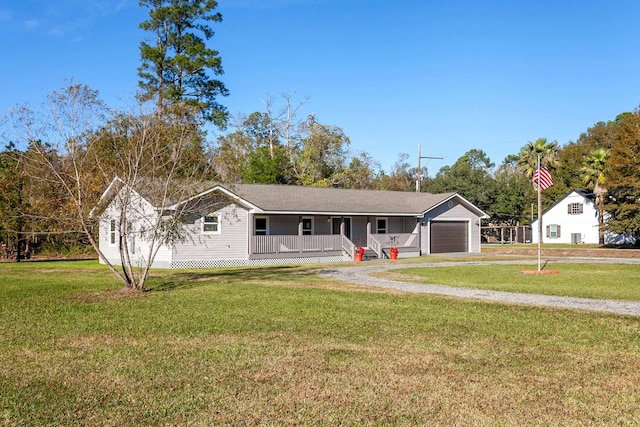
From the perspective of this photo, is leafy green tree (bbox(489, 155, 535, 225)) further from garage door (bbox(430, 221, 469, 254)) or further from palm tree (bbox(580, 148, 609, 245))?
garage door (bbox(430, 221, 469, 254))

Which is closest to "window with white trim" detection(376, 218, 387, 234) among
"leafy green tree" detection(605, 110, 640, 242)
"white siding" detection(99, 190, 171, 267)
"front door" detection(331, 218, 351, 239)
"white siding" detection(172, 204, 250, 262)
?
"front door" detection(331, 218, 351, 239)

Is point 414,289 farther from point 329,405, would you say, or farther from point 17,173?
point 17,173

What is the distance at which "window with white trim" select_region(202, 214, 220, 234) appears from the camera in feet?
79.8

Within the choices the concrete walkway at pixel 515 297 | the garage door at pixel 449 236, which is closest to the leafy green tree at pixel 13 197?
the concrete walkway at pixel 515 297

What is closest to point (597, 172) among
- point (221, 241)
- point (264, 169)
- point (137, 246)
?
point (264, 169)

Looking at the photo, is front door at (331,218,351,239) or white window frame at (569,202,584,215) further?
white window frame at (569,202,584,215)

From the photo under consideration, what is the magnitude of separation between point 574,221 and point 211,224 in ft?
127

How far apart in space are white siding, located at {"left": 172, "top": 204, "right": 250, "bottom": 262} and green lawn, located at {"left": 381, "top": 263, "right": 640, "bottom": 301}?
323 inches

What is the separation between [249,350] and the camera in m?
7.07

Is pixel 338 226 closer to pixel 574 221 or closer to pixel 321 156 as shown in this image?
pixel 321 156

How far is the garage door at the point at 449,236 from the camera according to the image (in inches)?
1349

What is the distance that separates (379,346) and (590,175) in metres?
47.8

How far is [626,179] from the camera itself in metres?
36.8

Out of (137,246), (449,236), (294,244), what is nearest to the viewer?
(137,246)
